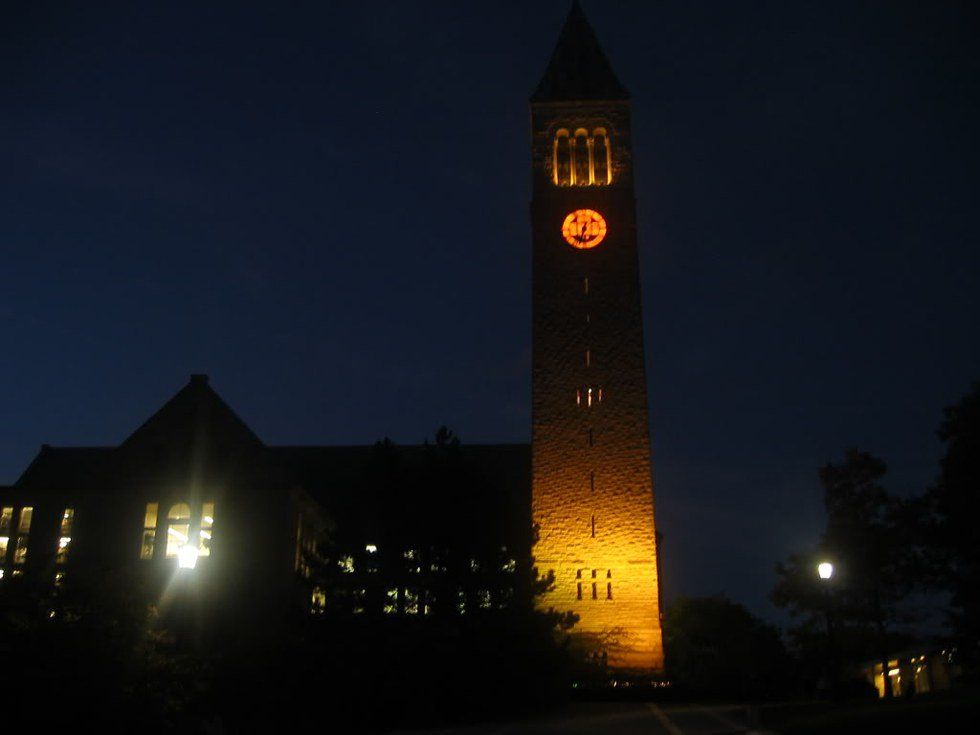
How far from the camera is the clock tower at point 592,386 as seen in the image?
4078cm

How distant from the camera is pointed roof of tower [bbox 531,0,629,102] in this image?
48500 millimetres

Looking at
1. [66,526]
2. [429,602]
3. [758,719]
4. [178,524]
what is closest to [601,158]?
[429,602]

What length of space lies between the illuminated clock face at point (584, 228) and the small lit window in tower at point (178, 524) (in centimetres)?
1990

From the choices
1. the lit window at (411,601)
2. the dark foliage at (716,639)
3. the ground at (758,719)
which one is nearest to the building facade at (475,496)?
the lit window at (411,601)

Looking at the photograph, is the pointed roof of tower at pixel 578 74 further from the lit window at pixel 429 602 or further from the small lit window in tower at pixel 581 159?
the lit window at pixel 429 602

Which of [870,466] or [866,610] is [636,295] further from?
[866,610]

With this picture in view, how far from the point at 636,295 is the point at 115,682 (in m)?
27.6

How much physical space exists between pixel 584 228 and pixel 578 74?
31.2ft

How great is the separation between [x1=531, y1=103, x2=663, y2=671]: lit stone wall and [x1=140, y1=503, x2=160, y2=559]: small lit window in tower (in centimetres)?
1518

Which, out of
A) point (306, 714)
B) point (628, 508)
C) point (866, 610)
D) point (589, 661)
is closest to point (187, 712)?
point (306, 714)

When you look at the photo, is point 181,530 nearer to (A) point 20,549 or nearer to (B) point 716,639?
(A) point 20,549

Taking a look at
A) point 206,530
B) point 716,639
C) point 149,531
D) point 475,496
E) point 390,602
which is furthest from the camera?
point 716,639

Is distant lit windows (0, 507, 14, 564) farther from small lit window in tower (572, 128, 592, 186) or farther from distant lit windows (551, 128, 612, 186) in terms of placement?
small lit window in tower (572, 128, 592, 186)

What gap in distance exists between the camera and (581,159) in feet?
155
